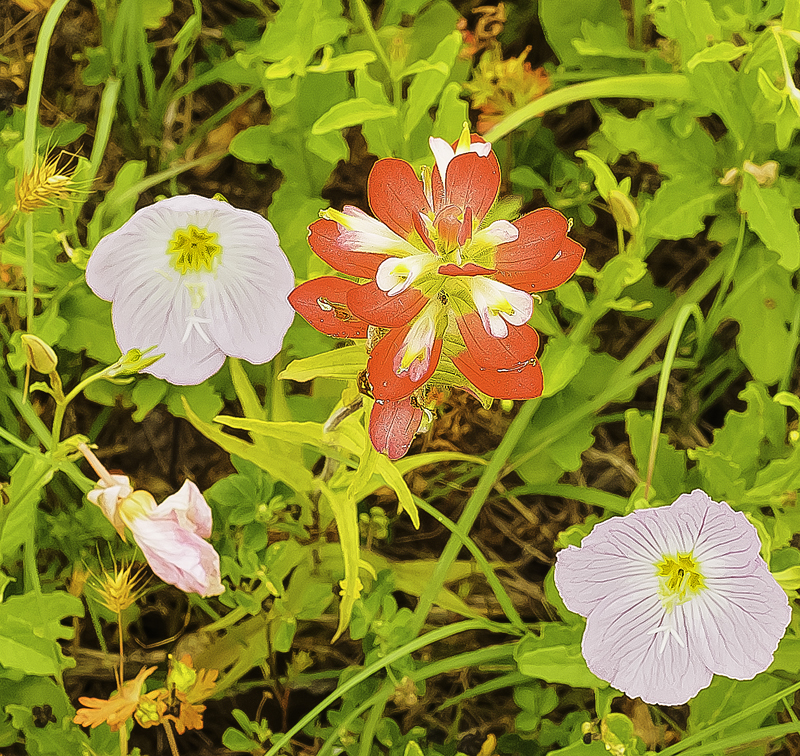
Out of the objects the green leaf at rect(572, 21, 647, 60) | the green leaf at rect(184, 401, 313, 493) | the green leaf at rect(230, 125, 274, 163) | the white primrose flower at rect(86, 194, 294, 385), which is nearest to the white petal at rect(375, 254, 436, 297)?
the white primrose flower at rect(86, 194, 294, 385)

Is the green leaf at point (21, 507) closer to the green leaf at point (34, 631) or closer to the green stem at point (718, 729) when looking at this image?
the green leaf at point (34, 631)

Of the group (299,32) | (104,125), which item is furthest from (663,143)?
(104,125)

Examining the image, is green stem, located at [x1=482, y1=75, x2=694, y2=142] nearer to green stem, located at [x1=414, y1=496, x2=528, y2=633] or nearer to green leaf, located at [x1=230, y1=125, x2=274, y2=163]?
green leaf, located at [x1=230, y1=125, x2=274, y2=163]

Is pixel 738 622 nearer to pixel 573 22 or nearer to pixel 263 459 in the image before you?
pixel 263 459

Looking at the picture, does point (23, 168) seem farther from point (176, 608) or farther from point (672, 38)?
point (672, 38)

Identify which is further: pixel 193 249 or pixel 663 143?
pixel 663 143

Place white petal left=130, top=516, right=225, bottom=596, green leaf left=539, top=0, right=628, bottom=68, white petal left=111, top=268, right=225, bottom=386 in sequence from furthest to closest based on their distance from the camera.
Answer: green leaf left=539, top=0, right=628, bottom=68 → white petal left=111, top=268, right=225, bottom=386 → white petal left=130, top=516, right=225, bottom=596
